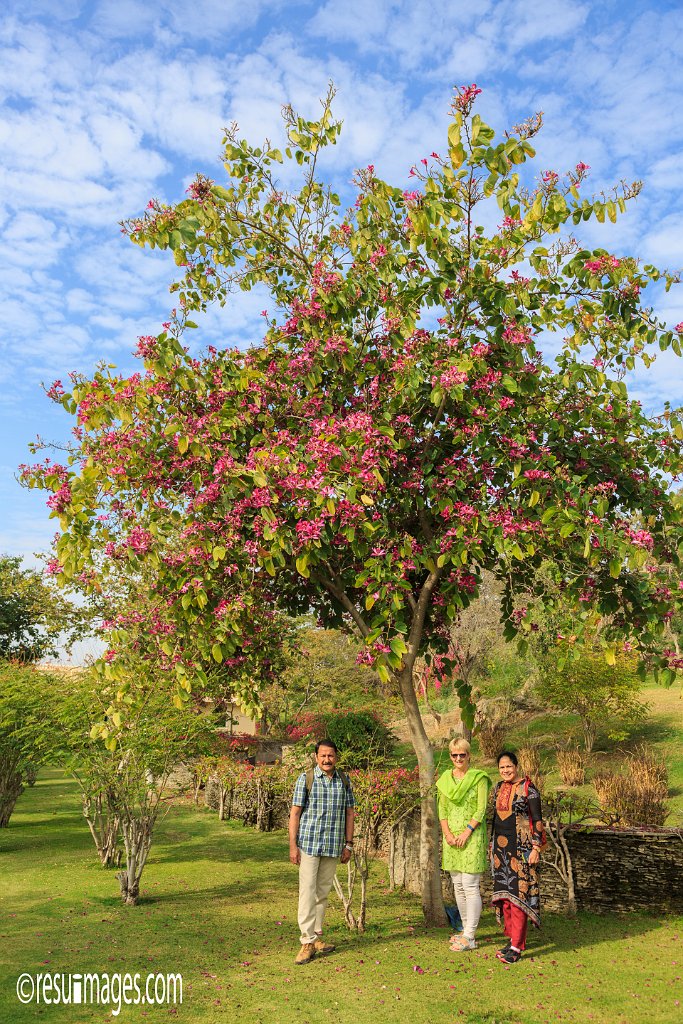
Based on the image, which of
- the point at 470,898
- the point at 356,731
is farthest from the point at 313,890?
the point at 356,731

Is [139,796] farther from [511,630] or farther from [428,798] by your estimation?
[511,630]

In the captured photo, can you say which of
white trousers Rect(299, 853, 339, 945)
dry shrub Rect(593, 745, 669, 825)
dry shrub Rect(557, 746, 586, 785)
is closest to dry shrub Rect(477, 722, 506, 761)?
dry shrub Rect(557, 746, 586, 785)

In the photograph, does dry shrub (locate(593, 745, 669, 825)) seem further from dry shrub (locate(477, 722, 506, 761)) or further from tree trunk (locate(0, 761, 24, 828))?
tree trunk (locate(0, 761, 24, 828))

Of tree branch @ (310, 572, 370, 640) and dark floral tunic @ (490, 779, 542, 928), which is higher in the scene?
tree branch @ (310, 572, 370, 640)

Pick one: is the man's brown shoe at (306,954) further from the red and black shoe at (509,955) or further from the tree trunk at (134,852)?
the tree trunk at (134,852)

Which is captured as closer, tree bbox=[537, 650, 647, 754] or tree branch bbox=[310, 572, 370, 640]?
tree branch bbox=[310, 572, 370, 640]

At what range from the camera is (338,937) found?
25.1 ft

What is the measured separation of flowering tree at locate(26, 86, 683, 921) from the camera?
6832 mm

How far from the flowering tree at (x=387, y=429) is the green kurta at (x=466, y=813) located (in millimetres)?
1042

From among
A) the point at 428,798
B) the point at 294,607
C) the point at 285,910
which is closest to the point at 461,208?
the point at 294,607

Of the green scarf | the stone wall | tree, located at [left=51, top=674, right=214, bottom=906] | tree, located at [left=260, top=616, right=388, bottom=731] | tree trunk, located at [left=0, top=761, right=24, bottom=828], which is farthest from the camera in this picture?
tree, located at [left=260, top=616, right=388, bottom=731]

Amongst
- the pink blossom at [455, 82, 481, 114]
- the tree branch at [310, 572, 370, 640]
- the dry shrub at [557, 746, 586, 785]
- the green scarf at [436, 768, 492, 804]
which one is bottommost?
the green scarf at [436, 768, 492, 804]

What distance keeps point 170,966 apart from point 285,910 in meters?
2.65

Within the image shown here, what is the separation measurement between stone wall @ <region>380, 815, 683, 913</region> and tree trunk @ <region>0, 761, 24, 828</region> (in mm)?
10442
